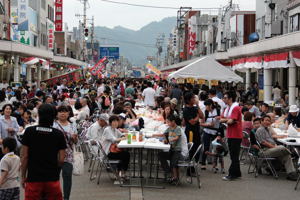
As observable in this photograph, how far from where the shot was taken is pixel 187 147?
11078mm

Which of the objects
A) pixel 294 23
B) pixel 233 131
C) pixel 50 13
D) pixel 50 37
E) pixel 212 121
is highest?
pixel 50 13

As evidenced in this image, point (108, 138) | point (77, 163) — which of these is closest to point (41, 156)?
point (77, 163)

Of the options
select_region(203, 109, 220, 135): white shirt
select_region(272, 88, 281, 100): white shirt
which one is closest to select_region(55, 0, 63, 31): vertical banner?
select_region(272, 88, 281, 100): white shirt

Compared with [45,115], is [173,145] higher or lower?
lower

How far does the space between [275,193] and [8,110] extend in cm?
542

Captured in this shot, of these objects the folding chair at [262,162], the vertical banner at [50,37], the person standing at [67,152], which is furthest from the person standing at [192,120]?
the vertical banner at [50,37]

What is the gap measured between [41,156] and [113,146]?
200 inches

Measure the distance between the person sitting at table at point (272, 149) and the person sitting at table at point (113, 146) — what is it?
318 centimetres

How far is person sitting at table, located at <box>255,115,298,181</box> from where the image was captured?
11.8m

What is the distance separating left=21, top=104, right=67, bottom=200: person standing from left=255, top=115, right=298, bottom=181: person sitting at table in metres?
6.98

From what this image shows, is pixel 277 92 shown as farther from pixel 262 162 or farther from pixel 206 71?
pixel 262 162

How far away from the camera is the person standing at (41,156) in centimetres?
604

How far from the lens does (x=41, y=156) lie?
6051mm

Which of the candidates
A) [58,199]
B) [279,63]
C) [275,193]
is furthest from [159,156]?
[279,63]
